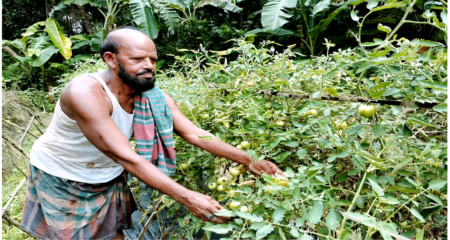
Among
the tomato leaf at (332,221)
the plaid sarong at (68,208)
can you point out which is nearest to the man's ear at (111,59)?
the plaid sarong at (68,208)

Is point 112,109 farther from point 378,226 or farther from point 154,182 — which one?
point 378,226

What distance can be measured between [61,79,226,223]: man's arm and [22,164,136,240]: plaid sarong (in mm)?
441

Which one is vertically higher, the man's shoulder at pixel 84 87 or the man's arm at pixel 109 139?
the man's shoulder at pixel 84 87

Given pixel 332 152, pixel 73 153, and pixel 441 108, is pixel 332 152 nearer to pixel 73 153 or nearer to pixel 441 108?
pixel 441 108

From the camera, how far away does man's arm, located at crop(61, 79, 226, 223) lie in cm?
123

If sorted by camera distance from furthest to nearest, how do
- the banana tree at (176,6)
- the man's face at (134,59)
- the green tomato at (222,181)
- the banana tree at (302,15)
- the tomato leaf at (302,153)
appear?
1. the banana tree at (176,6)
2. the banana tree at (302,15)
3. the man's face at (134,59)
4. the green tomato at (222,181)
5. the tomato leaf at (302,153)

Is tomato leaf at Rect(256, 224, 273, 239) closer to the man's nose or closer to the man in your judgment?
the man

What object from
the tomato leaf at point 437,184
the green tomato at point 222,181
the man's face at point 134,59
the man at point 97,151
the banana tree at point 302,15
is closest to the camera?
the tomato leaf at point 437,184

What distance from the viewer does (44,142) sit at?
5.63 feet

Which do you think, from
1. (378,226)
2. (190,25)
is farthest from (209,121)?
(190,25)

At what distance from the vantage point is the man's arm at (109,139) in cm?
123

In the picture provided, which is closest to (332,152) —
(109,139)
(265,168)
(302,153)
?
(302,153)

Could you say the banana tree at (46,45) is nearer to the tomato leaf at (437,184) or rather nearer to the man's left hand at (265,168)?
the man's left hand at (265,168)

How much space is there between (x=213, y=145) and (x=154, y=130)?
38cm
